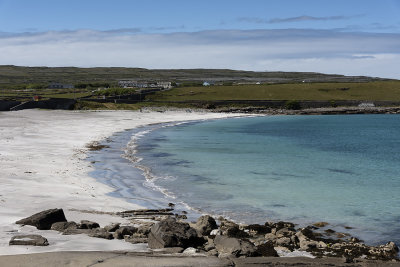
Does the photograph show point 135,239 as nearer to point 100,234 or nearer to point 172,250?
point 100,234

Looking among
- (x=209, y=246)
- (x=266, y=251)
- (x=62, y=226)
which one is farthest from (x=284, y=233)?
(x=62, y=226)

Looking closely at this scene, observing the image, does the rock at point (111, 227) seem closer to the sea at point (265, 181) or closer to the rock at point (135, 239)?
the rock at point (135, 239)

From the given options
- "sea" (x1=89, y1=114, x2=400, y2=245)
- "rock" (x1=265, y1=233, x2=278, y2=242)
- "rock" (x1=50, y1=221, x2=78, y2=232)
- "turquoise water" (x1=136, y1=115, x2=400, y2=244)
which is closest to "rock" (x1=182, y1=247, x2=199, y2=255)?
"rock" (x1=265, y1=233, x2=278, y2=242)

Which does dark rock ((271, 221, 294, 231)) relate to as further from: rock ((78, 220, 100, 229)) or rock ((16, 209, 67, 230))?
rock ((16, 209, 67, 230))

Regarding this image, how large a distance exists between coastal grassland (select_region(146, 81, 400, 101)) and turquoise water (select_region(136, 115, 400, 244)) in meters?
93.8

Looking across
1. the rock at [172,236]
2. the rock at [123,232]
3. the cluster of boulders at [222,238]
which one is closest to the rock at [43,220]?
the cluster of boulders at [222,238]

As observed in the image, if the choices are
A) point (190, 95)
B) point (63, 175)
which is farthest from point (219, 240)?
point (190, 95)

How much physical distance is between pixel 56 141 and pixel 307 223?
32330 millimetres

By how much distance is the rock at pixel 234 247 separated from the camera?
13492mm

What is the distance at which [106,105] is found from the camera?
112812 millimetres

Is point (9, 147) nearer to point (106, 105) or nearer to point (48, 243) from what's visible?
point (48, 243)

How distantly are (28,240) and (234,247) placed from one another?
5627mm

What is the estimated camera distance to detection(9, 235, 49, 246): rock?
1336cm

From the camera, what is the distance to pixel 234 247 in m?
13.7
